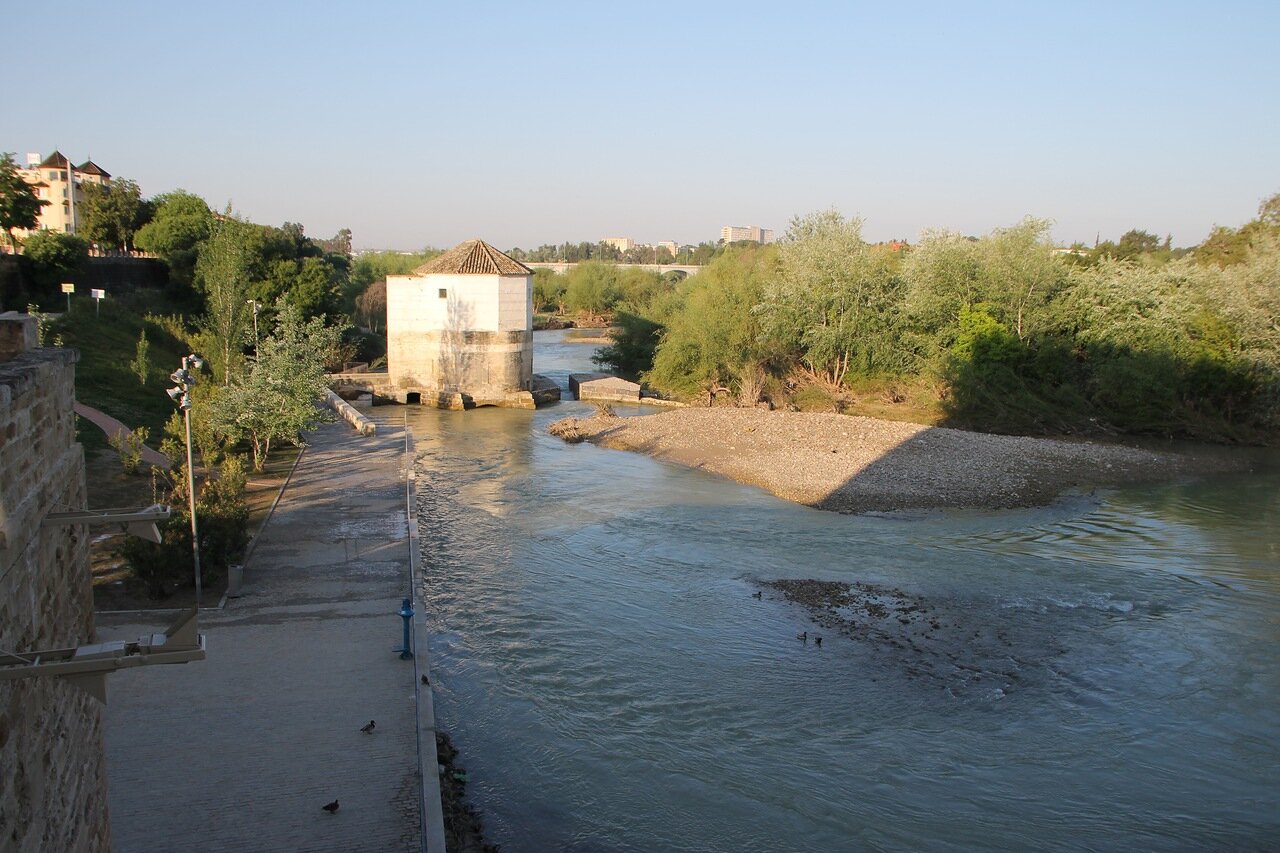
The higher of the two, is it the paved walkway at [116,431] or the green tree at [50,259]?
the green tree at [50,259]

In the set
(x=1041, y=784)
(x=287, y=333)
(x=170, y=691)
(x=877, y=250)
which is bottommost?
(x=1041, y=784)

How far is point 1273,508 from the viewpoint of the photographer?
68.4 ft

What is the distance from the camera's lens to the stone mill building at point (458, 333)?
33.4m

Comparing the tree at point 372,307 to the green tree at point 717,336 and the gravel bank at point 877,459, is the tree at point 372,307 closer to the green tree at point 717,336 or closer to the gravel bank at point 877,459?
the green tree at point 717,336

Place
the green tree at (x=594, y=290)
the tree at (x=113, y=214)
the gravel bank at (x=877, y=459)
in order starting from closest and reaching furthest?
the gravel bank at (x=877, y=459) → the tree at (x=113, y=214) → the green tree at (x=594, y=290)

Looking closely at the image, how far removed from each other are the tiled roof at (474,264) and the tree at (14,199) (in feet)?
41.1

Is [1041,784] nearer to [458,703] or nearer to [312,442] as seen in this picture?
[458,703]

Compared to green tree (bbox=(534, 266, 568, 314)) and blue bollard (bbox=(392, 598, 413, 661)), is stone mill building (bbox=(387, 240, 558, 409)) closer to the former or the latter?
blue bollard (bbox=(392, 598, 413, 661))

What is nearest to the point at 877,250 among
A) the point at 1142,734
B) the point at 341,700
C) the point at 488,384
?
the point at 488,384

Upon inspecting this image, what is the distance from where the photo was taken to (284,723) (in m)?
8.59

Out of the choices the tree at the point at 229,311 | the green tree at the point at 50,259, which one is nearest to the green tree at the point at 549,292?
the green tree at the point at 50,259

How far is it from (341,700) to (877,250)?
30.5 metres

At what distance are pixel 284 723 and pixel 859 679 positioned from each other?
6420 millimetres

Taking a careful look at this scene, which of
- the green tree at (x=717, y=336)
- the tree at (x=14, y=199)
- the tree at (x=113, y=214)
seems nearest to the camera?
the tree at (x=14, y=199)
